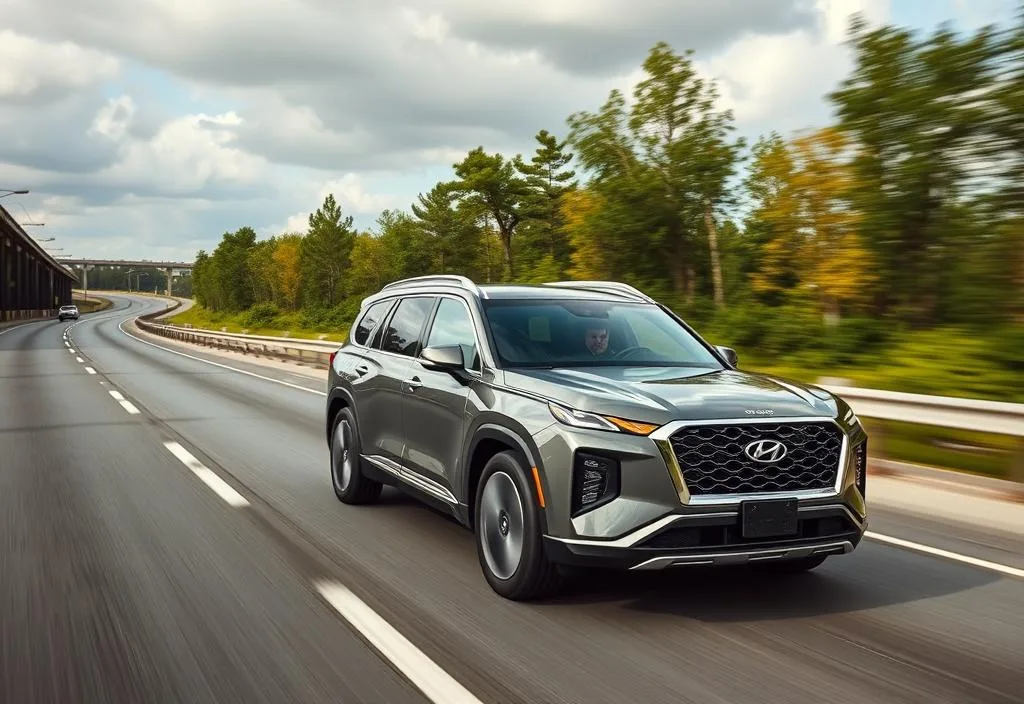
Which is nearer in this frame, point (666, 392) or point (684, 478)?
point (684, 478)

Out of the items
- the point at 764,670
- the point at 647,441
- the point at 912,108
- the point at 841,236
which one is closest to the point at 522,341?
the point at 647,441

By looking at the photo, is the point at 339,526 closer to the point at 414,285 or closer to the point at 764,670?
the point at 414,285

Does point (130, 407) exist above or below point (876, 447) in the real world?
below

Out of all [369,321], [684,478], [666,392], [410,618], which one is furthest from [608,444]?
[369,321]

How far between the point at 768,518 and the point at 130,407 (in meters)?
13.6

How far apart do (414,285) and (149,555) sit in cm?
255

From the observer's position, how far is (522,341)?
579cm

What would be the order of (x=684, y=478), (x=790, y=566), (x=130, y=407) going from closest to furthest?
(x=684, y=478), (x=790, y=566), (x=130, y=407)

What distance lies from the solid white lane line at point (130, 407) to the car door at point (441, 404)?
10.0 meters

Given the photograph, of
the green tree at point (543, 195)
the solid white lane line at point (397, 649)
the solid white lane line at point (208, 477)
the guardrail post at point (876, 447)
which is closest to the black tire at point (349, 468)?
the solid white lane line at point (208, 477)

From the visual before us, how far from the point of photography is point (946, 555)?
6125mm

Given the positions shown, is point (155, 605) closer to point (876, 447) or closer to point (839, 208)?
point (876, 447)

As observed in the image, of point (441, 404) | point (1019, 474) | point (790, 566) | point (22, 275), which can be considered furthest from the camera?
point (22, 275)

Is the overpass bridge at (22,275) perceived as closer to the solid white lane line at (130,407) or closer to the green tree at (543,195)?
the green tree at (543,195)
